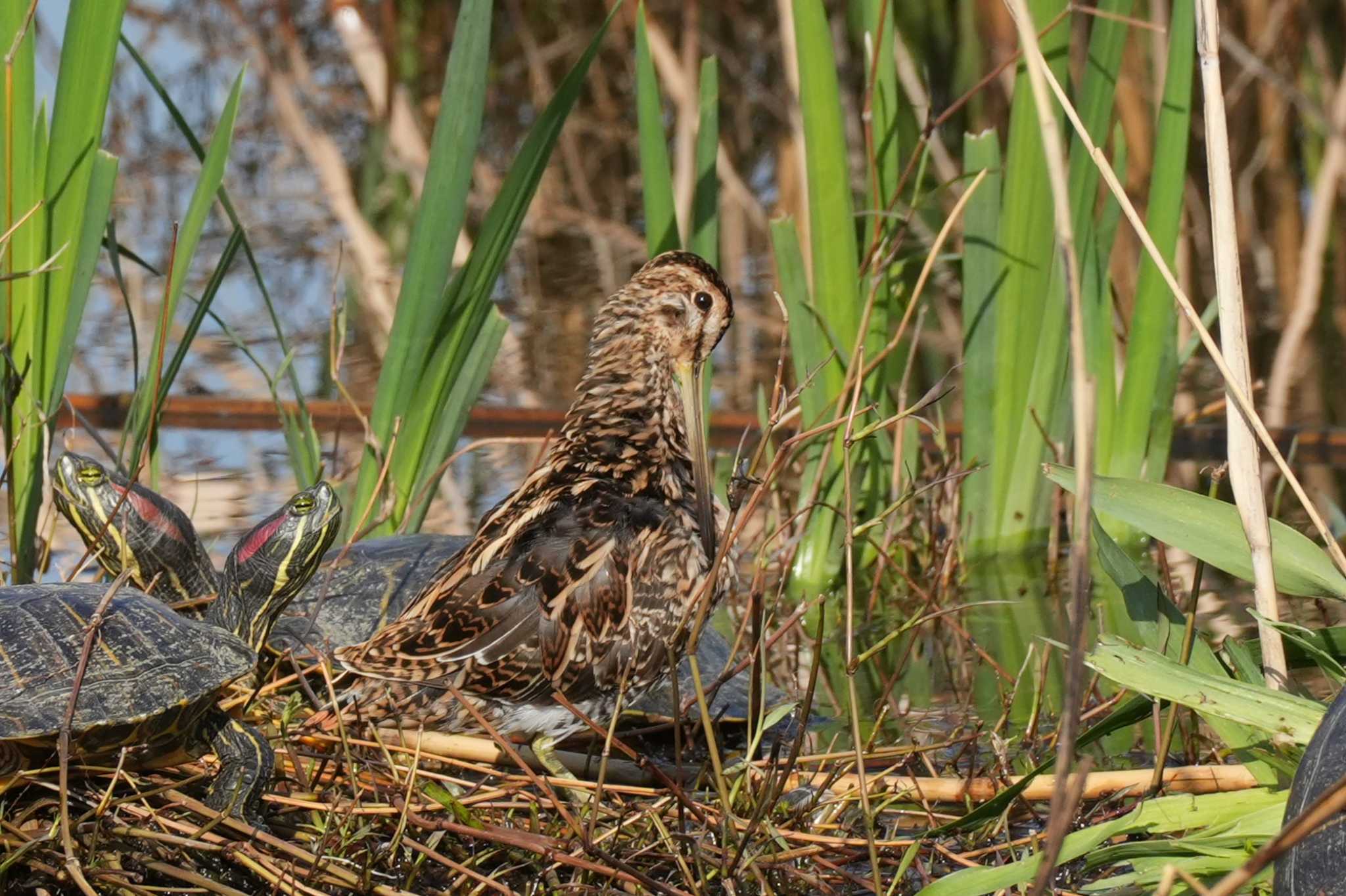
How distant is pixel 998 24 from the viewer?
27.2 feet

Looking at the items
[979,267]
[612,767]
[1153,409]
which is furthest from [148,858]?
[1153,409]

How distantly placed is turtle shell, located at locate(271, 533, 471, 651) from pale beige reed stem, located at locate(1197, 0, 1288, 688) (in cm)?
200

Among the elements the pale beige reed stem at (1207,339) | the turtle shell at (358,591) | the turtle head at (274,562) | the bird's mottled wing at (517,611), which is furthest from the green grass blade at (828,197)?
the pale beige reed stem at (1207,339)

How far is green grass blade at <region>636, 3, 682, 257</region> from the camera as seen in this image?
4.89 metres

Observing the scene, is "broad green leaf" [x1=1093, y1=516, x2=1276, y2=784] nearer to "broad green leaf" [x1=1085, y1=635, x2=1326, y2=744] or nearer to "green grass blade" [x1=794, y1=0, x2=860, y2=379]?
"broad green leaf" [x1=1085, y1=635, x2=1326, y2=744]

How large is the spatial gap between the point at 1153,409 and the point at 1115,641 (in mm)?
2732

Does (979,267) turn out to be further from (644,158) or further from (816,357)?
(644,158)

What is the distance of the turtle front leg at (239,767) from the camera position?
336 cm

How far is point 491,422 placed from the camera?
23.0 ft

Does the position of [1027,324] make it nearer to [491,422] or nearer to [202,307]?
[491,422]

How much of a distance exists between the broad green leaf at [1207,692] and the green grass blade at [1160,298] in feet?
7.30

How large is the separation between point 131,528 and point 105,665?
34.4 inches

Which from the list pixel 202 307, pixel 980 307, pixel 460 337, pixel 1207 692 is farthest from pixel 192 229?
pixel 1207 692

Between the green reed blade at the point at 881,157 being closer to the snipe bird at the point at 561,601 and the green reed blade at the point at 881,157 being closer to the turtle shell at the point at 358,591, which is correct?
the snipe bird at the point at 561,601
